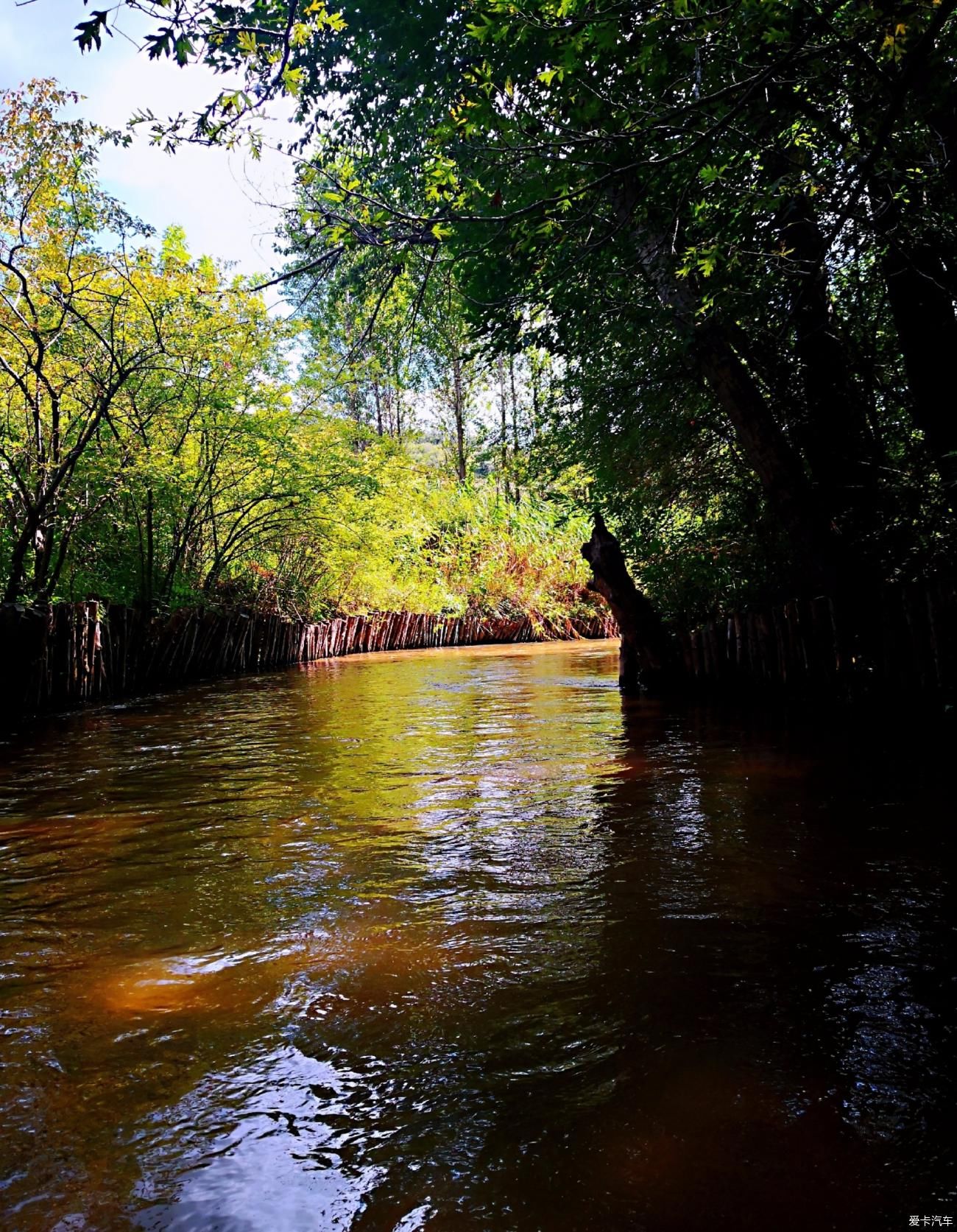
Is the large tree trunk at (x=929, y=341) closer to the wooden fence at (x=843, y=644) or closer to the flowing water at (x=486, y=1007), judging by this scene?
the wooden fence at (x=843, y=644)

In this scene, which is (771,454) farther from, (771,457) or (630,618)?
(630,618)

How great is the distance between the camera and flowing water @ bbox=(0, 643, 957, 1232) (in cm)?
139

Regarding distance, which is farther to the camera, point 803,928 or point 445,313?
point 445,313

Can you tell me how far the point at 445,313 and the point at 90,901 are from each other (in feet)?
23.7

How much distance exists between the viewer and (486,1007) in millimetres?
2014

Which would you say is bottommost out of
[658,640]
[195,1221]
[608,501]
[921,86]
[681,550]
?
[195,1221]

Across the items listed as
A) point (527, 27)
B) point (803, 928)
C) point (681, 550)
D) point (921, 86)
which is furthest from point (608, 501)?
point (803, 928)

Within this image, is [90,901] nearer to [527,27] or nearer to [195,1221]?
[195,1221]

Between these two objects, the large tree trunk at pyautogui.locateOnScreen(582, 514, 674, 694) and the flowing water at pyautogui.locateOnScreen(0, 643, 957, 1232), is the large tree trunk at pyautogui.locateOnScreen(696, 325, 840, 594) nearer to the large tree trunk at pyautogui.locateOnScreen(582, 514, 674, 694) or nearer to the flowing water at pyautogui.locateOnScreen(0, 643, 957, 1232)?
the large tree trunk at pyautogui.locateOnScreen(582, 514, 674, 694)

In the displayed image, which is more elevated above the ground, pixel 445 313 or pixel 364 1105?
pixel 445 313

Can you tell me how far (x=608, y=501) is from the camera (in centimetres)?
996

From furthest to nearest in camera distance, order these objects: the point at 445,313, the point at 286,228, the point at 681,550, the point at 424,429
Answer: the point at 424,429, the point at 681,550, the point at 445,313, the point at 286,228

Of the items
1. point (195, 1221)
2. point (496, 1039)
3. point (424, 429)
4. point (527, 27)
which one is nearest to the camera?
point (195, 1221)

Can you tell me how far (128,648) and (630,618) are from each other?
620 cm
